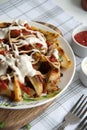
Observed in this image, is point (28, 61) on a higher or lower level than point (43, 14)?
higher

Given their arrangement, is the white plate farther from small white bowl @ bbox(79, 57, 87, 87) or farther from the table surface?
Answer: the table surface

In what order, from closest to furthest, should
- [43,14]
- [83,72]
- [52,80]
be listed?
[52,80] → [83,72] → [43,14]

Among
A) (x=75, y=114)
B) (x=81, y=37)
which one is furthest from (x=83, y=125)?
(x=81, y=37)

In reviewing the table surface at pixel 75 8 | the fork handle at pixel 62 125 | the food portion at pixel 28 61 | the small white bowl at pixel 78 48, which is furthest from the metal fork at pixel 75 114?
the table surface at pixel 75 8

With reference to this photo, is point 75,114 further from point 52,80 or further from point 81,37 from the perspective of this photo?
point 81,37

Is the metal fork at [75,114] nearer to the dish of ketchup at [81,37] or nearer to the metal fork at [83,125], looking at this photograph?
the metal fork at [83,125]

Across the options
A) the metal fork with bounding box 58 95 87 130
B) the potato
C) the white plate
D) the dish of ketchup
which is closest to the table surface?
the potato

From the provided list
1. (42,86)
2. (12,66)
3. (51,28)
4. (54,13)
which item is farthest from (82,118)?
(54,13)
